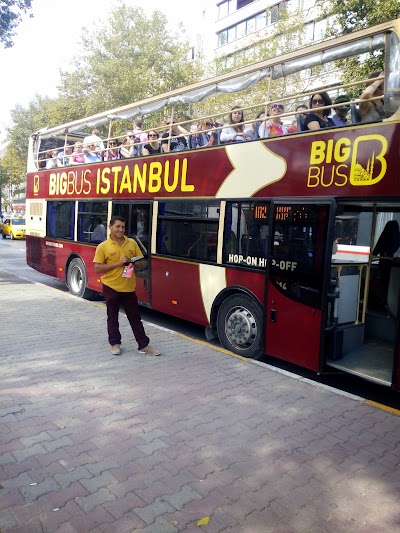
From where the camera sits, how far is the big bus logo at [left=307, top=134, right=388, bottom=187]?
4488 mm

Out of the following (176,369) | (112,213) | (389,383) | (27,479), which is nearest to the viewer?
(27,479)

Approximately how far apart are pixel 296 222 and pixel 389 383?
81.2 inches

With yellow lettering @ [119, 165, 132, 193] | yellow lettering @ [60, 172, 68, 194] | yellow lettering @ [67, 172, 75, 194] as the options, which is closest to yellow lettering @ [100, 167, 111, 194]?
yellow lettering @ [119, 165, 132, 193]

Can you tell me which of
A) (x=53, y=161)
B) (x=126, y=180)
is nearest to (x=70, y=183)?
(x=53, y=161)

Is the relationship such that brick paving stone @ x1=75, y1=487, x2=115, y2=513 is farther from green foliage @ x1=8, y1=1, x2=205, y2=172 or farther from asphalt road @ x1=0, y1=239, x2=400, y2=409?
green foliage @ x1=8, y1=1, x2=205, y2=172

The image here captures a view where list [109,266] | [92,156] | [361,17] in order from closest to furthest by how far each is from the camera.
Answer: [109,266] < [92,156] < [361,17]

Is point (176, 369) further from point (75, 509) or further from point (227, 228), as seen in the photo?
point (75, 509)

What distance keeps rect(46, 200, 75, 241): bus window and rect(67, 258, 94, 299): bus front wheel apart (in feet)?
2.10

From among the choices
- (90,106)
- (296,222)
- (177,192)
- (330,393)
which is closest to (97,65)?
(90,106)

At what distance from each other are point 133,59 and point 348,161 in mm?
21274

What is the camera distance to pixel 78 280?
33.2 feet

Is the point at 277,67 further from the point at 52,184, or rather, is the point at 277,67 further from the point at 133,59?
the point at 133,59

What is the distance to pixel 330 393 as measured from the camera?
477cm

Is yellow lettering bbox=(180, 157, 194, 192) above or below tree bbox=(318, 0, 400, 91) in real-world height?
below
